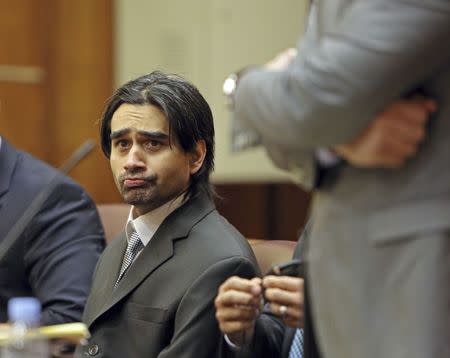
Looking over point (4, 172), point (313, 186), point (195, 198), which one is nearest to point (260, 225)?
point (4, 172)

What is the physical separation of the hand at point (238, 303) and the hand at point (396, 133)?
675 millimetres

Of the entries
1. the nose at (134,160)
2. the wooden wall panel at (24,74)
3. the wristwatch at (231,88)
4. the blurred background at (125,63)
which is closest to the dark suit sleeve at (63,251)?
the nose at (134,160)

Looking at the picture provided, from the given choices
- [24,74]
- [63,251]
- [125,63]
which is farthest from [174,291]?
[125,63]

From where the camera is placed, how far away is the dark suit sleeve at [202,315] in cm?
231

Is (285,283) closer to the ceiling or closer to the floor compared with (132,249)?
closer to the ceiling

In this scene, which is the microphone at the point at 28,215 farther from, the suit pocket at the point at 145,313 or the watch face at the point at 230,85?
the watch face at the point at 230,85

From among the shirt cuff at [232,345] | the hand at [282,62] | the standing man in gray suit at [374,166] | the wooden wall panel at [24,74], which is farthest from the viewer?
the wooden wall panel at [24,74]

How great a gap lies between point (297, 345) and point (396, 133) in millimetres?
998

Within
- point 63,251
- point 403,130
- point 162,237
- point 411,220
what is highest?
point 403,130

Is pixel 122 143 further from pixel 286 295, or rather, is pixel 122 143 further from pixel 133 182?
pixel 286 295

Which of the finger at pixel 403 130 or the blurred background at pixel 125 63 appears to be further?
the blurred background at pixel 125 63

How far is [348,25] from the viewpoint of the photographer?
1.39 metres

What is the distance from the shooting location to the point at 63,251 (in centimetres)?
311

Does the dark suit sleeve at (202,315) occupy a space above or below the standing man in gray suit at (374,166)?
below
